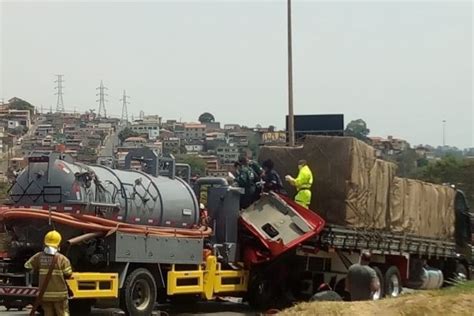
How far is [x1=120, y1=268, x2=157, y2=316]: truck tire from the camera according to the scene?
14541mm

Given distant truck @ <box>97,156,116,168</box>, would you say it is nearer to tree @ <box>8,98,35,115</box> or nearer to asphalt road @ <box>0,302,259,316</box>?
asphalt road @ <box>0,302,259,316</box>

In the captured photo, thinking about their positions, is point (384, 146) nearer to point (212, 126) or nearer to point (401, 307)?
point (401, 307)

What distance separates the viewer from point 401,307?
345 inches

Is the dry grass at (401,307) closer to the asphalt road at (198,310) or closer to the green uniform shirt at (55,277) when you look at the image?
the green uniform shirt at (55,277)

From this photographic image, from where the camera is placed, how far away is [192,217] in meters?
16.4

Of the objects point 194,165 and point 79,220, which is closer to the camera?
point 79,220

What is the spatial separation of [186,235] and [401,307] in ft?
25.0

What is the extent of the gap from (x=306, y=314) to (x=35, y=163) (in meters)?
7.33

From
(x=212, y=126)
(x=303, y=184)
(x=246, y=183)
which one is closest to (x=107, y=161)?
(x=246, y=183)

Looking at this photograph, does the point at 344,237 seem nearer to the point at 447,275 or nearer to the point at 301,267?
the point at 301,267

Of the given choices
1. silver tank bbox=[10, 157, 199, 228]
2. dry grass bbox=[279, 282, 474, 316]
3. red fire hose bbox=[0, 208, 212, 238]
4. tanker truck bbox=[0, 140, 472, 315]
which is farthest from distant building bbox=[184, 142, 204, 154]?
dry grass bbox=[279, 282, 474, 316]

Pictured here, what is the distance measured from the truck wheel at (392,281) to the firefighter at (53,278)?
10.0m

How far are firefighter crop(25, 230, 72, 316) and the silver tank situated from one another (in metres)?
2.31

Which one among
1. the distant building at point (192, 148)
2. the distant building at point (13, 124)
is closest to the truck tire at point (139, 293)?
the distant building at point (192, 148)
